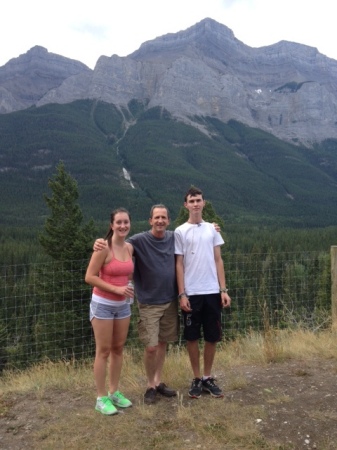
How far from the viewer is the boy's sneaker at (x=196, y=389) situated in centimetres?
439

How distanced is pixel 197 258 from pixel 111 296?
0.92 metres

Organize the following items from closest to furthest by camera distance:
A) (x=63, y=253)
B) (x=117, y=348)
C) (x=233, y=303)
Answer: (x=117, y=348) → (x=233, y=303) → (x=63, y=253)

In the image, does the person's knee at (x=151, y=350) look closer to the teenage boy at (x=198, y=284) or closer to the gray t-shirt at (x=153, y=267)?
the teenage boy at (x=198, y=284)

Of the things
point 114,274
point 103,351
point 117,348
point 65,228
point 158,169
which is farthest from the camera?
point 158,169

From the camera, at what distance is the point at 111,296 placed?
4.06 metres

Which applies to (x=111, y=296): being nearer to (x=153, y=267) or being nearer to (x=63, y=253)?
(x=153, y=267)

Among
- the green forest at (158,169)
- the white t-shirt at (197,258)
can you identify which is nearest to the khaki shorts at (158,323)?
the white t-shirt at (197,258)

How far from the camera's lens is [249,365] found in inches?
215

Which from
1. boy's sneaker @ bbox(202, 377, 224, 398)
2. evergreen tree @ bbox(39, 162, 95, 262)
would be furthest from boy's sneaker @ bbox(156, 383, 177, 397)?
evergreen tree @ bbox(39, 162, 95, 262)

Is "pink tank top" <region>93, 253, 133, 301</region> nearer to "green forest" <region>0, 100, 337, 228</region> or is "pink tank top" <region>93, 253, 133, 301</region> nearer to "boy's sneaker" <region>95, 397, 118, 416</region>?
"boy's sneaker" <region>95, 397, 118, 416</region>

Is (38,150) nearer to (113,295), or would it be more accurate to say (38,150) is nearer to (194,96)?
(194,96)

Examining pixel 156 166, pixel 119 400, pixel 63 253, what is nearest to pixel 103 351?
pixel 119 400

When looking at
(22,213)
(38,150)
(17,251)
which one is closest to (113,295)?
(17,251)

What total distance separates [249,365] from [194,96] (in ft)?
665
